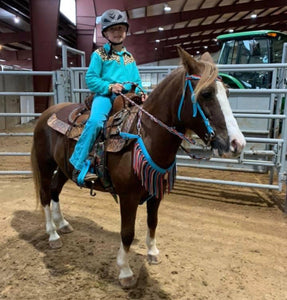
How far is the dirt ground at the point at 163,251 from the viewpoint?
2016 millimetres

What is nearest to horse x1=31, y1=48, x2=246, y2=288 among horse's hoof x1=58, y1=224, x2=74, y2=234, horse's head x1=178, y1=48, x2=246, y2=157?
horse's head x1=178, y1=48, x2=246, y2=157

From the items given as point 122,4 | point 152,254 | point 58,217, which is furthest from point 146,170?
point 122,4

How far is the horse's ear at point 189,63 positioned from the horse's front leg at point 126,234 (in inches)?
37.5

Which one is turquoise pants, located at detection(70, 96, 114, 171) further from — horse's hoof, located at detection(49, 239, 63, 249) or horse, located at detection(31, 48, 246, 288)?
horse's hoof, located at detection(49, 239, 63, 249)

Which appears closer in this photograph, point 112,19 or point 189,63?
point 189,63

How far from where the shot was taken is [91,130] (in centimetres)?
202

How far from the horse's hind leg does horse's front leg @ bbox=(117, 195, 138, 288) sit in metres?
1.02

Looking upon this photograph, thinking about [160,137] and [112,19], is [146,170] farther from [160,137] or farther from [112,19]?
[112,19]

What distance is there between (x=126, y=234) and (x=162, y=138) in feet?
2.60

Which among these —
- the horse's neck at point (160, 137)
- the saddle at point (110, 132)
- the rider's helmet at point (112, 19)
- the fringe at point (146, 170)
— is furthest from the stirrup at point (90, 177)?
the rider's helmet at point (112, 19)

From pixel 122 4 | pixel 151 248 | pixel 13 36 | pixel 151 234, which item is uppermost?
pixel 122 4

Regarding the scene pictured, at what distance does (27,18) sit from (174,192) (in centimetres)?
1114

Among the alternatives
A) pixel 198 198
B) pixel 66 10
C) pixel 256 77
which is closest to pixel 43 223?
pixel 198 198

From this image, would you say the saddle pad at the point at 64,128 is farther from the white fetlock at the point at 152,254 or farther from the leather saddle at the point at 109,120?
the white fetlock at the point at 152,254
